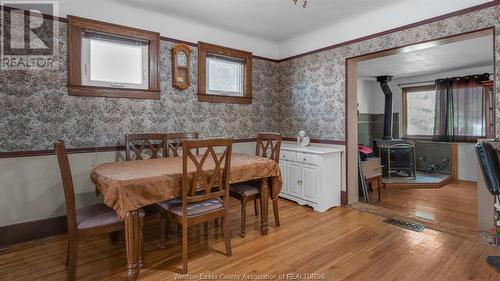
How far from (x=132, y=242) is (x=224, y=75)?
9.46 ft

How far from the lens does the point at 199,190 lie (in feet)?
7.47

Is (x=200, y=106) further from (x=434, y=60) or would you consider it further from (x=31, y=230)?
(x=434, y=60)

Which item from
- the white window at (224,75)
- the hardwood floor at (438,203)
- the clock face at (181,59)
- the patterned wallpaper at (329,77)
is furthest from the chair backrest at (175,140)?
the hardwood floor at (438,203)

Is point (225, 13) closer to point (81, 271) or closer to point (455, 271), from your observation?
point (81, 271)

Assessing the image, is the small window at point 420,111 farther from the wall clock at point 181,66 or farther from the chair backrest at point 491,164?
the wall clock at point 181,66

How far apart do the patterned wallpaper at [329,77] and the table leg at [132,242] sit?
115 inches

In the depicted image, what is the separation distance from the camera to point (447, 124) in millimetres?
5855

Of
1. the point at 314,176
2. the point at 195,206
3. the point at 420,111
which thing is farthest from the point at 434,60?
the point at 195,206

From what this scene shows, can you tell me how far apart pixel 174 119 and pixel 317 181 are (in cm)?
207

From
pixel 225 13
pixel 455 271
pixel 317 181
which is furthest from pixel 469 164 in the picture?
pixel 225 13

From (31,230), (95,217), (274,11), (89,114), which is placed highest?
(274,11)

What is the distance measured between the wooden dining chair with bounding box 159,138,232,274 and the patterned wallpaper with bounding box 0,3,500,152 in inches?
54.4

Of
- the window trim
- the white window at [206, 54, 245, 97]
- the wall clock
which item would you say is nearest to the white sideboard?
the white window at [206, 54, 245, 97]

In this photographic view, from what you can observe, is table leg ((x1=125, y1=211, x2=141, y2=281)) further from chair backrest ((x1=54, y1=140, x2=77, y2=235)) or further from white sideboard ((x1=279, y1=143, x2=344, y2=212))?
white sideboard ((x1=279, y1=143, x2=344, y2=212))
